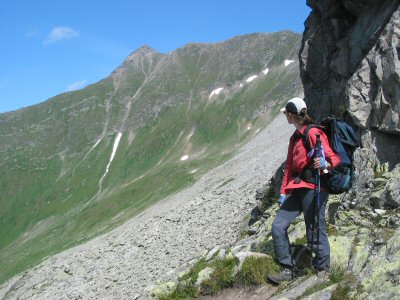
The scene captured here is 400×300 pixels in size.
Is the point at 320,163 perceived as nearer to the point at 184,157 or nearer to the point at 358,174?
the point at 358,174

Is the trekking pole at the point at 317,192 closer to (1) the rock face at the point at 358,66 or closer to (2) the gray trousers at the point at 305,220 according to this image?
(2) the gray trousers at the point at 305,220

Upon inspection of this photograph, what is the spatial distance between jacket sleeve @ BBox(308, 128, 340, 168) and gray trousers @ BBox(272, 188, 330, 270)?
0.84 m

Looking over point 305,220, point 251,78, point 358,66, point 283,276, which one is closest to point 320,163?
point 305,220

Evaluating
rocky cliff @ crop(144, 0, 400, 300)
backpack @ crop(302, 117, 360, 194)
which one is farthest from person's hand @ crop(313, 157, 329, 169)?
rocky cliff @ crop(144, 0, 400, 300)

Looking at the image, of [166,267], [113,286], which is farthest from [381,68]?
[113,286]

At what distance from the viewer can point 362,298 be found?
899cm

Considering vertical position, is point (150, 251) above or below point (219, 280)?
below

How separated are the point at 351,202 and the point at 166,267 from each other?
20632 millimetres

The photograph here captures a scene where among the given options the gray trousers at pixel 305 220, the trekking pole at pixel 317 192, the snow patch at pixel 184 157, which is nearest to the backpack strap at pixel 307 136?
the trekking pole at pixel 317 192

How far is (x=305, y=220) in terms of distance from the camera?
10555 mm

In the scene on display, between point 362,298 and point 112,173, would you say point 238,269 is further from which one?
point 112,173

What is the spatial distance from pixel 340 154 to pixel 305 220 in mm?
1850

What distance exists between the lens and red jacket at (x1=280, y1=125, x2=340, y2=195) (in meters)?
9.90

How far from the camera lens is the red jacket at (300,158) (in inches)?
390
